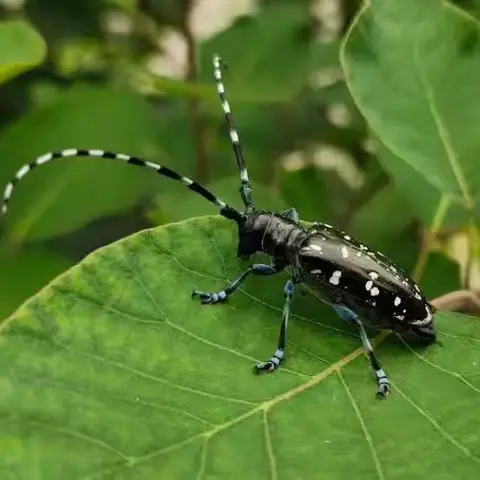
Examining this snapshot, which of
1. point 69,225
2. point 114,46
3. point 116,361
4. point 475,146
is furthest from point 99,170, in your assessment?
point 116,361

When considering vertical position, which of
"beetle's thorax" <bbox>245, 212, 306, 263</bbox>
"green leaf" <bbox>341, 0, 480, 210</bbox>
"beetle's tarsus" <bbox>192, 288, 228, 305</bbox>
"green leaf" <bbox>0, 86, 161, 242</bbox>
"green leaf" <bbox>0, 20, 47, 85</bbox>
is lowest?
"beetle's tarsus" <bbox>192, 288, 228, 305</bbox>

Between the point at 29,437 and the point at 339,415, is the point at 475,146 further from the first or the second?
the point at 29,437

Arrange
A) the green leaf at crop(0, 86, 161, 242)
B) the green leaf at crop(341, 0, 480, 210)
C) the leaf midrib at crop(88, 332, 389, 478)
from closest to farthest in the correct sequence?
the leaf midrib at crop(88, 332, 389, 478) → the green leaf at crop(341, 0, 480, 210) → the green leaf at crop(0, 86, 161, 242)

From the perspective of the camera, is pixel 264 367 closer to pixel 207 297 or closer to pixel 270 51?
pixel 207 297

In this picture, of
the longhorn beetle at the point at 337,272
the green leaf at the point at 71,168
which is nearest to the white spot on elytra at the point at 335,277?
the longhorn beetle at the point at 337,272

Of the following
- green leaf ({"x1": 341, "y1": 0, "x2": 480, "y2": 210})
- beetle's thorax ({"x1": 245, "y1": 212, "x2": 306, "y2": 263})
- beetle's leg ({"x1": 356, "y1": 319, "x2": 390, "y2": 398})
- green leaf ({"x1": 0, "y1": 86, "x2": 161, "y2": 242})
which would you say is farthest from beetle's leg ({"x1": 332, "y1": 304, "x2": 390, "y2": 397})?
green leaf ({"x1": 0, "y1": 86, "x2": 161, "y2": 242})

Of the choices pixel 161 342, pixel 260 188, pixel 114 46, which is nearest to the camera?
pixel 161 342

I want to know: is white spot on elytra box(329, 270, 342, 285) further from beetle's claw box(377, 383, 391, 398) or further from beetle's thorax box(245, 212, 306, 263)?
beetle's claw box(377, 383, 391, 398)
